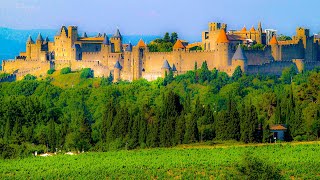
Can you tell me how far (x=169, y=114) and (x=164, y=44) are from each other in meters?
34.9

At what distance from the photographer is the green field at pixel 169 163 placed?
49219mm

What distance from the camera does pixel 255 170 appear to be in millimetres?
42250

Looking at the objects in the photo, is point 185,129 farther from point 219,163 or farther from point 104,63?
point 104,63

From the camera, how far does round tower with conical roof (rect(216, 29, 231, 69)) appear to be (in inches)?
3494

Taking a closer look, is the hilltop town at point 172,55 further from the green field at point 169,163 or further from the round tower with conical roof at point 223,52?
the green field at point 169,163

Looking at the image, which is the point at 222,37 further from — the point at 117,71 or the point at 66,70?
the point at 66,70

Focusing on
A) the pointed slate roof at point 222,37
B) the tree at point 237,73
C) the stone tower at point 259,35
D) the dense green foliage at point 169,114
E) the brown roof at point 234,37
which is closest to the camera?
the dense green foliage at point 169,114

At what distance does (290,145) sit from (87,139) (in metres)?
11.7

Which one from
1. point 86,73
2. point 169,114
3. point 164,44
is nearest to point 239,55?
point 164,44

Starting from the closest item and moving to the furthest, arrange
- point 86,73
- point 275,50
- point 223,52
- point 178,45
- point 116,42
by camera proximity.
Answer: point 223,52
point 178,45
point 275,50
point 86,73
point 116,42

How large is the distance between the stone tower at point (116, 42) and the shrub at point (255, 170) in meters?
55.2

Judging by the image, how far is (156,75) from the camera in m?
91.4

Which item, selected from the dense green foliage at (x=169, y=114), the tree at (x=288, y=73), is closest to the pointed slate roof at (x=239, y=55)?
the dense green foliage at (x=169, y=114)

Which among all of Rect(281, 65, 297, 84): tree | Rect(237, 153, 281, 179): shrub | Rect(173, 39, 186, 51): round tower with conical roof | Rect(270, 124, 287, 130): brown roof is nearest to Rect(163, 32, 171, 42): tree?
Rect(173, 39, 186, 51): round tower with conical roof
